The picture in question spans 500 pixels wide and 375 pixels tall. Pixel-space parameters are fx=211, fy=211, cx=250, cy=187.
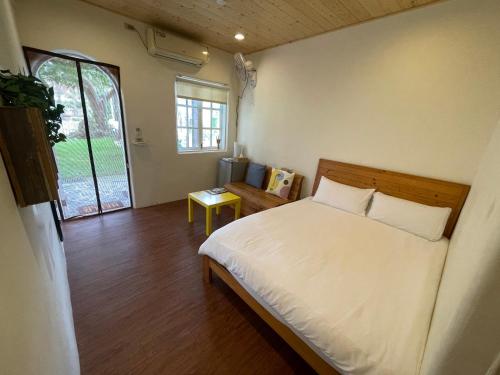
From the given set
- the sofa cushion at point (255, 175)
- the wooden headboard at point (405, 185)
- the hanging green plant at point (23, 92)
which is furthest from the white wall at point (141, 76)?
the wooden headboard at point (405, 185)

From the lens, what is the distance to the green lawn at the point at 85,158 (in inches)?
103

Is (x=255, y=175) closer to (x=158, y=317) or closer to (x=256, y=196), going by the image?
(x=256, y=196)

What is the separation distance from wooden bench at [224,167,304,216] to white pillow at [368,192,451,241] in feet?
3.52

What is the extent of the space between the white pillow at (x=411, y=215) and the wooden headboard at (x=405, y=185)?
11 centimetres

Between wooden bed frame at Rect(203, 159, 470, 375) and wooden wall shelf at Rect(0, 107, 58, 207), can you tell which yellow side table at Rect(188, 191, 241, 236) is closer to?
wooden bed frame at Rect(203, 159, 470, 375)

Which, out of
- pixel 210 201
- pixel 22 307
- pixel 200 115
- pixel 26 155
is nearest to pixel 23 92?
pixel 26 155

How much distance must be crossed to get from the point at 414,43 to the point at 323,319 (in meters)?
2.62

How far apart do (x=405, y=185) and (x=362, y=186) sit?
16.8 inches

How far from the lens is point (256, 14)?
2322 mm

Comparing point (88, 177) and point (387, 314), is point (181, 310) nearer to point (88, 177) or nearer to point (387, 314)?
point (387, 314)

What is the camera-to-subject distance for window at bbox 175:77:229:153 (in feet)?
11.3

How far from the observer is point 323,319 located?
3.51 feet

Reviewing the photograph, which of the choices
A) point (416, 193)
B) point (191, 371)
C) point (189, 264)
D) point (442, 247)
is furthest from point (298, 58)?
point (191, 371)

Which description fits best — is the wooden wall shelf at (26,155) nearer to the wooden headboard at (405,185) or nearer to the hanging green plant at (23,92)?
the hanging green plant at (23,92)
